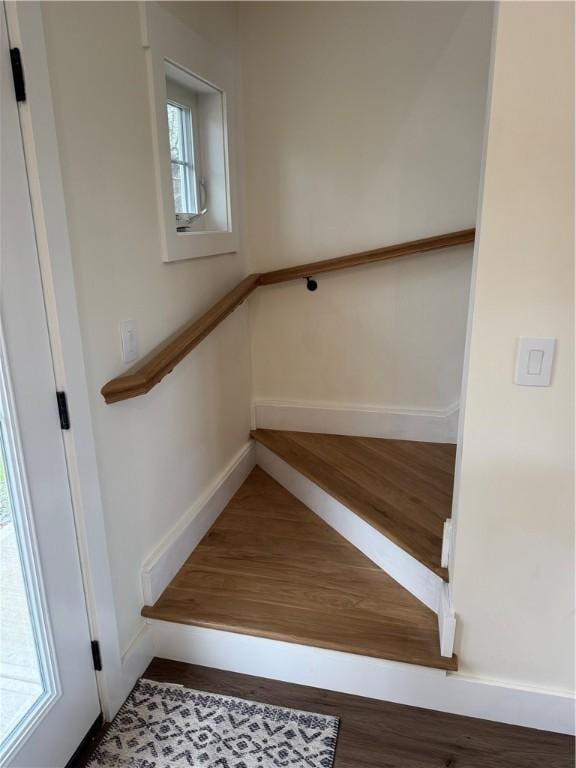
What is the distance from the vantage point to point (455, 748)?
Answer: 1.45 m

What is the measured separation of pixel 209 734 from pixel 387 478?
1.12 m

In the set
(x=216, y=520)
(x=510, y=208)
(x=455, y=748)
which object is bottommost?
(x=455, y=748)

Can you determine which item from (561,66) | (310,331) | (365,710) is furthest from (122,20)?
(365,710)

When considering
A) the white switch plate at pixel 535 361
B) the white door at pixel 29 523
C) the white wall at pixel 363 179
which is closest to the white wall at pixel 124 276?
the white door at pixel 29 523

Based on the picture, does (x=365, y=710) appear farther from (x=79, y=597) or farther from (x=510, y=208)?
(x=510, y=208)

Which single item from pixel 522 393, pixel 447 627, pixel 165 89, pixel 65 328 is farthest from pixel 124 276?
pixel 447 627

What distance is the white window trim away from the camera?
1.57m

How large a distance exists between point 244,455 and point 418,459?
0.83m

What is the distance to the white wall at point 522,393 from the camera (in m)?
1.11

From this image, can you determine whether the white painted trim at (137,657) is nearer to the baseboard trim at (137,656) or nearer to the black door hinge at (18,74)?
the baseboard trim at (137,656)

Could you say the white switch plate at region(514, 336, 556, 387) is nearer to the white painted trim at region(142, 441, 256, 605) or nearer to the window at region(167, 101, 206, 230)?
the white painted trim at region(142, 441, 256, 605)

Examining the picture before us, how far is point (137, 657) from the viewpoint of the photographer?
1662mm

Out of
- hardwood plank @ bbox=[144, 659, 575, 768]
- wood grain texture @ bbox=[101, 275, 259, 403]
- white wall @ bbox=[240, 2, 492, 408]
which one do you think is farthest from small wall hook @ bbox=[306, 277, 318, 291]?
hardwood plank @ bbox=[144, 659, 575, 768]

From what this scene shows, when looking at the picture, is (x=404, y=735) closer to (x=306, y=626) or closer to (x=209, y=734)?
(x=306, y=626)
